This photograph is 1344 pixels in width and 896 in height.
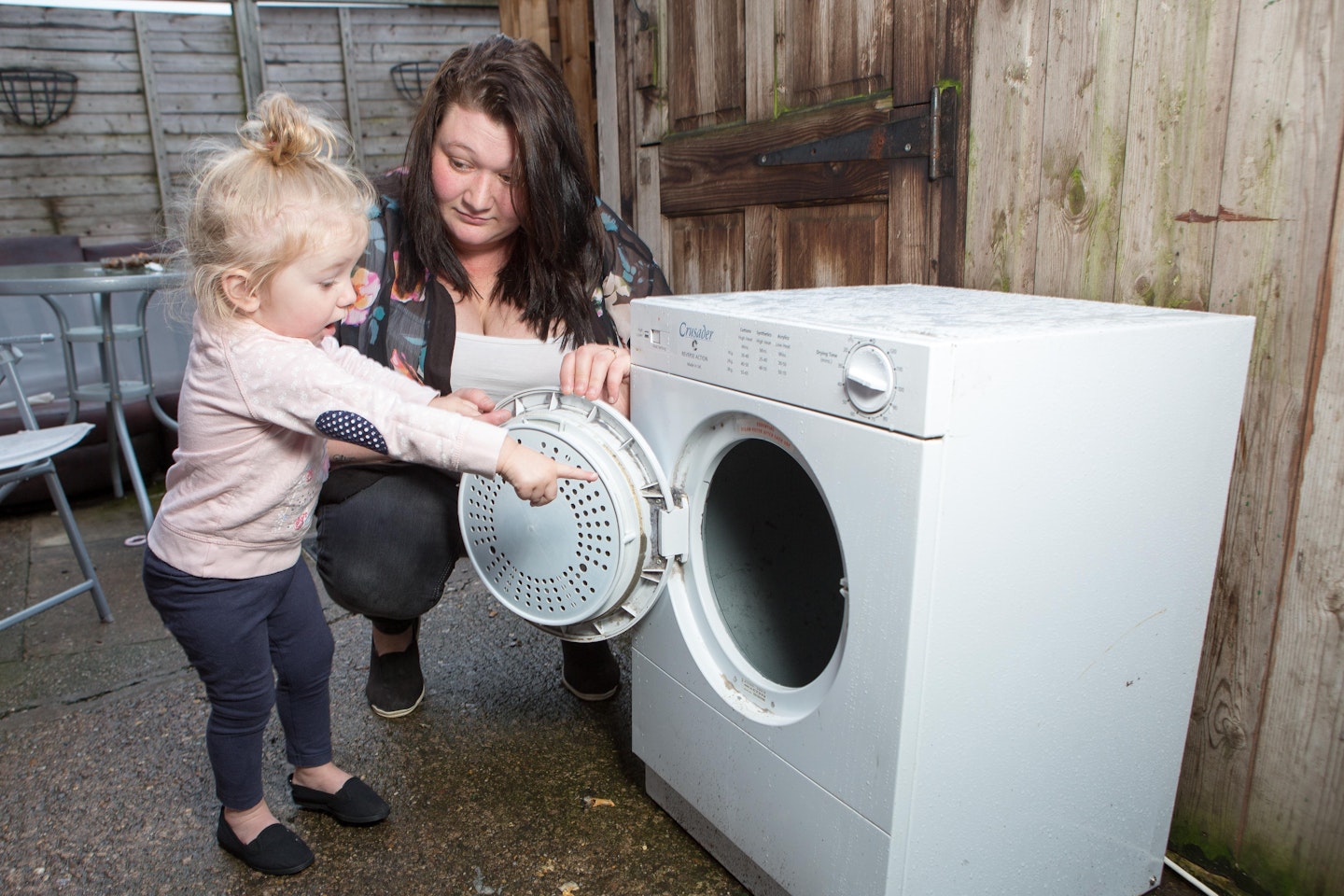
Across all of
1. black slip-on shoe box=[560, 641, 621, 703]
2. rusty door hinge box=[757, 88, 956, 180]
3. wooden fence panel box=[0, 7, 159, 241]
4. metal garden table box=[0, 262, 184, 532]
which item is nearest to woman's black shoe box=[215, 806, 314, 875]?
black slip-on shoe box=[560, 641, 621, 703]

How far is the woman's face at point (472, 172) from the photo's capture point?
1688 millimetres

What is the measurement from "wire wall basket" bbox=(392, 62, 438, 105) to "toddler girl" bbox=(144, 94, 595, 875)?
20.7ft

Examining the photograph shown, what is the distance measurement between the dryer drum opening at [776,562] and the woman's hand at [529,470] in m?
0.25

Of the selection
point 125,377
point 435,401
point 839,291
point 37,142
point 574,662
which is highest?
point 37,142

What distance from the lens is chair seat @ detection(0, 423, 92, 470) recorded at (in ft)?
6.97

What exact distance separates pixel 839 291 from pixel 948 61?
480 millimetres

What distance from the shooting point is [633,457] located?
1401 millimetres

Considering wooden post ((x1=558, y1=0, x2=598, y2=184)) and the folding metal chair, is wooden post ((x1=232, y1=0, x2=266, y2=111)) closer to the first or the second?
wooden post ((x1=558, y1=0, x2=598, y2=184))

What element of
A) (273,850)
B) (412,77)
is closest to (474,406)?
(273,850)

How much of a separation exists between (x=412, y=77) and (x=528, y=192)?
6.30 meters

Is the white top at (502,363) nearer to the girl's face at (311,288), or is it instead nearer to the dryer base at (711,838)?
the girl's face at (311,288)

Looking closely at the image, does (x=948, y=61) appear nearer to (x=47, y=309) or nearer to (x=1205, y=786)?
(x=1205, y=786)

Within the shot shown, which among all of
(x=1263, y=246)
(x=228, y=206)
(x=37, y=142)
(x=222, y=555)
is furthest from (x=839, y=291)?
(x=37, y=142)

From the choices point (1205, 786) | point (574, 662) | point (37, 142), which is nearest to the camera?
point (1205, 786)
